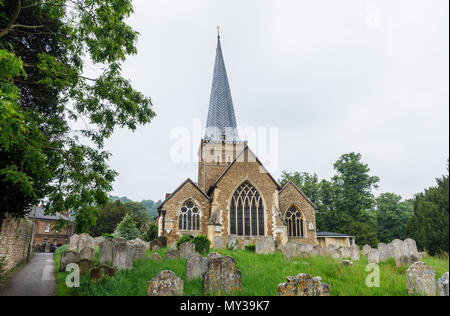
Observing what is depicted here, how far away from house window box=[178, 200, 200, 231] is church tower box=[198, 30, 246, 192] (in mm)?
5832

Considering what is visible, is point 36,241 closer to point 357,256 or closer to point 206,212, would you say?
point 206,212

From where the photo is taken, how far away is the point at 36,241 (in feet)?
137

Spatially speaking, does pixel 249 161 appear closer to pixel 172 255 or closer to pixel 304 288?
pixel 172 255

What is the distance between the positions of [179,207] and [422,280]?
17.7 m

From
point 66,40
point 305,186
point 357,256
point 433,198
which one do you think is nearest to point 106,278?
point 66,40

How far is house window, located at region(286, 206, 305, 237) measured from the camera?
2308 centimetres

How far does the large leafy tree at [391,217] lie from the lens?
36.3 meters

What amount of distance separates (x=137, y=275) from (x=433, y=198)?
1745 centimetres

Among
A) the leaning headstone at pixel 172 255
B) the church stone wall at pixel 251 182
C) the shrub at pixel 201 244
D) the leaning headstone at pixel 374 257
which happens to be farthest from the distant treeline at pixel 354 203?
the leaning headstone at pixel 172 255

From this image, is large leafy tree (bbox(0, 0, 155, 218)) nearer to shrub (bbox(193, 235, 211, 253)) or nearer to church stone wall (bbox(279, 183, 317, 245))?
shrub (bbox(193, 235, 211, 253))

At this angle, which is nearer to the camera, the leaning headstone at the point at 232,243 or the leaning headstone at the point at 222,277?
the leaning headstone at the point at 222,277

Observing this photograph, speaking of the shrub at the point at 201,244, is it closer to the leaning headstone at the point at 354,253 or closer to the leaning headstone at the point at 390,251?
the leaning headstone at the point at 354,253

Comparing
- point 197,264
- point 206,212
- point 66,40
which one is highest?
point 66,40

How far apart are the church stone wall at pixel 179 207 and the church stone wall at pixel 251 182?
1.11 m
